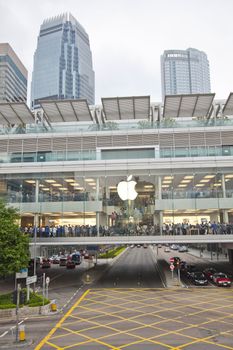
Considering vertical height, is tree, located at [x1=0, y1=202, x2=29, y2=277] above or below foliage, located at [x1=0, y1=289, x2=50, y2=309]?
above

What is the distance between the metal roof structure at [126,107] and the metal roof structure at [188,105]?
288 cm

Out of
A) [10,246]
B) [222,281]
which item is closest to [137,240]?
[222,281]

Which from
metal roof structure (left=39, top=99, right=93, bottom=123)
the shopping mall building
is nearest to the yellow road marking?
the shopping mall building

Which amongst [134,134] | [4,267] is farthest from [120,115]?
[4,267]

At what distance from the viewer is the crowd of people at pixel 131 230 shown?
3388 cm

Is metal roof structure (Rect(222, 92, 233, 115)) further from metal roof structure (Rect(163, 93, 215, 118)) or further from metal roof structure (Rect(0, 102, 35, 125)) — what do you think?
metal roof structure (Rect(0, 102, 35, 125))

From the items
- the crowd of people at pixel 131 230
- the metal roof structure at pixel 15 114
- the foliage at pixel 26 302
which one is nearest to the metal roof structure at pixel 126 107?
the metal roof structure at pixel 15 114

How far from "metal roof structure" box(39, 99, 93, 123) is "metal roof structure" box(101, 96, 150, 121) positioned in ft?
9.18

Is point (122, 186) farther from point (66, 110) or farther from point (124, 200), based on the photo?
point (66, 110)

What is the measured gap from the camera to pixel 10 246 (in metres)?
26.2

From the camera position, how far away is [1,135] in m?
45.1

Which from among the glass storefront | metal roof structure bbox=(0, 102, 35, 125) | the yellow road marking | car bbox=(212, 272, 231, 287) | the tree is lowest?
the yellow road marking

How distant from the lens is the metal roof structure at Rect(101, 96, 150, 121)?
149 feet

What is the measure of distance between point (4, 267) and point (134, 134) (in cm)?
2489
